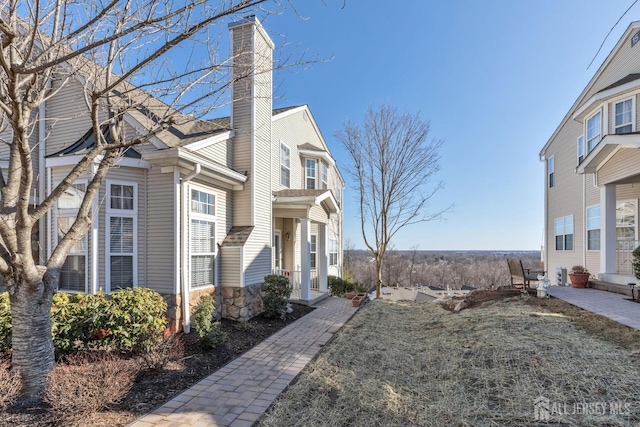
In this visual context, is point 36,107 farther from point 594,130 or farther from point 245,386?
point 594,130

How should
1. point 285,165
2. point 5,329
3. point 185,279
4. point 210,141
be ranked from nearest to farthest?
point 5,329
point 185,279
point 210,141
point 285,165

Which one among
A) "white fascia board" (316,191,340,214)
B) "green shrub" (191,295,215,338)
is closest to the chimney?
"white fascia board" (316,191,340,214)

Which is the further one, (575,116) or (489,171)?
(489,171)

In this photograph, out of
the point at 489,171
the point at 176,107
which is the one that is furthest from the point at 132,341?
the point at 489,171

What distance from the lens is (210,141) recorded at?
7699 millimetres

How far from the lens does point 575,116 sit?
38.8ft

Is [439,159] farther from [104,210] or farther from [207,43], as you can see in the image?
[104,210]

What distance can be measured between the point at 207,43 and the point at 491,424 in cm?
576

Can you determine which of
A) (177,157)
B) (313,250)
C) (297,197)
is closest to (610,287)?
(297,197)

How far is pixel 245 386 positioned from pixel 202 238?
3960 millimetres

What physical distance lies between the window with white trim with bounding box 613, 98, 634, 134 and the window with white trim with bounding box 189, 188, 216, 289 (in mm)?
12095

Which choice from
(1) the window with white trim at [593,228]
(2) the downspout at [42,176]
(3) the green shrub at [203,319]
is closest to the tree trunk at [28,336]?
(3) the green shrub at [203,319]

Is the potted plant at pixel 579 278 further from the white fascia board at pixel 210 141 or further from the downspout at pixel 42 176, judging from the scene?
the downspout at pixel 42 176

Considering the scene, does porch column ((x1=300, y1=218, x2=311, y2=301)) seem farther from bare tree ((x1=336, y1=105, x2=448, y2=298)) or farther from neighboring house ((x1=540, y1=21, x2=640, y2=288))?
neighboring house ((x1=540, y1=21, x2=640, y2=288))
